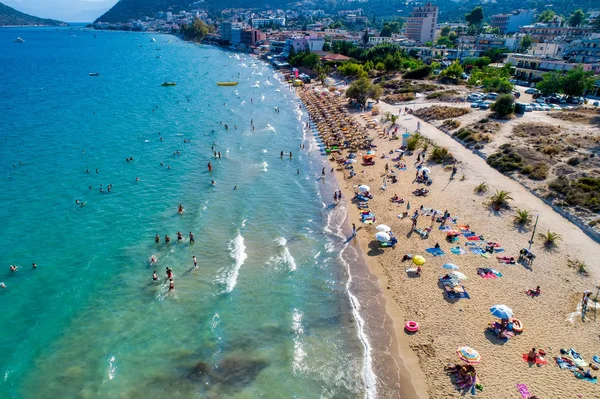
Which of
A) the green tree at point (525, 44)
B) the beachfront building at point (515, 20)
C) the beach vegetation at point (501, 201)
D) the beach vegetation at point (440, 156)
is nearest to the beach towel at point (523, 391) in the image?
the beach vegetation at point (501, 201)

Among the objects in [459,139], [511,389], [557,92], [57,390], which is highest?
[557,92]

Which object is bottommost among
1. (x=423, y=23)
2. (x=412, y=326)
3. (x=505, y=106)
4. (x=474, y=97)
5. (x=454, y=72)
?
(x=412, y=326)

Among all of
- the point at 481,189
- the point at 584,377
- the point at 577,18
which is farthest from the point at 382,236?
the point at 577,18

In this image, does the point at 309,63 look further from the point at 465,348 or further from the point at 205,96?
the point at 465,348

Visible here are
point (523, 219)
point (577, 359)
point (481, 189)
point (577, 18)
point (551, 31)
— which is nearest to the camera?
point (577, 359)

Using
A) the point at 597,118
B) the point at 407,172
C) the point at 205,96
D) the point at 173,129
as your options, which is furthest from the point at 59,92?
the point at 597,118

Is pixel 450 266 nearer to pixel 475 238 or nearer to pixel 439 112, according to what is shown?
pixel 475 238
